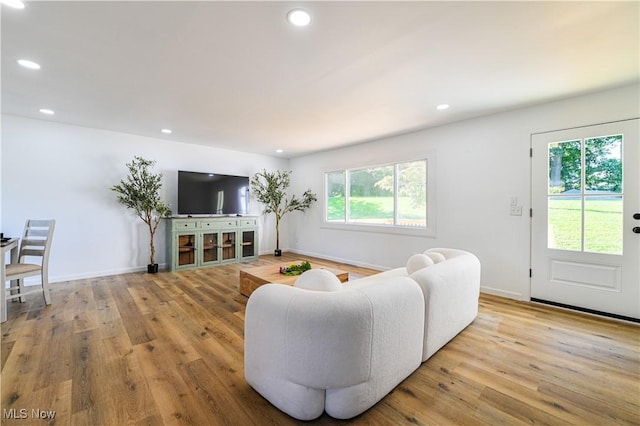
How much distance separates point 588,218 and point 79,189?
261 inches

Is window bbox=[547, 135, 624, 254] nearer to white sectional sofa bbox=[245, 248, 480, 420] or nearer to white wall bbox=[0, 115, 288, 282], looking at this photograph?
white sectional sofa bbox=[245, 248, 480, 420]

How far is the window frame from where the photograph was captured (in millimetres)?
4004

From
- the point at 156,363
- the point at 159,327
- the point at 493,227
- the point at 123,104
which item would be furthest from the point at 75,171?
the point at 493,227

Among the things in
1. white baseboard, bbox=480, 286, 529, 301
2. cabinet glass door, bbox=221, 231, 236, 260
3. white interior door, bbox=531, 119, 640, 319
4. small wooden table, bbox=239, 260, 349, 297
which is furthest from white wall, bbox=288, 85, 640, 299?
cabinet glass door, bbox=221, 231, 236, 260

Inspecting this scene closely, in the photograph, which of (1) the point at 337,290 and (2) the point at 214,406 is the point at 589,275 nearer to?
(1) the point at 337,290

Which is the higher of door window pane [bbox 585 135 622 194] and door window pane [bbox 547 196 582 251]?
door window pane [bbox 585 135 622 194]

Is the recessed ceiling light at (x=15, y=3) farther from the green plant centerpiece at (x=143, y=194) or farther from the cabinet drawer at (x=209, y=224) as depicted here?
the cabinet drawer at (x=209, y=224)

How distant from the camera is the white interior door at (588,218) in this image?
2.61 m

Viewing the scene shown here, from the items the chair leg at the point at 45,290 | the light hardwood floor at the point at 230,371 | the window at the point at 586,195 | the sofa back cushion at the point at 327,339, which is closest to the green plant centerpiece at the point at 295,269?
the light hardwood floor at the point at 230,371

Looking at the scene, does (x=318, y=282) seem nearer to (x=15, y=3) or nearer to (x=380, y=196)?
(x=15, y=3)

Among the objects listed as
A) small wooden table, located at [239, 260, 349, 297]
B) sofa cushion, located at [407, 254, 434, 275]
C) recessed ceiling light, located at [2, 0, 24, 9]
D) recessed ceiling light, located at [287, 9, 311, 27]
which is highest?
recessed ceiling light, located at [287, 9, 311, 27]

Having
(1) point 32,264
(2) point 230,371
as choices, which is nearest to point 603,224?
(2) point 230,371
